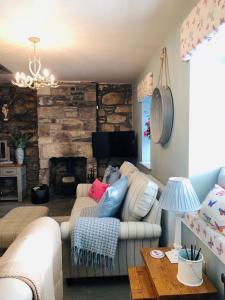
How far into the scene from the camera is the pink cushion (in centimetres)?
330

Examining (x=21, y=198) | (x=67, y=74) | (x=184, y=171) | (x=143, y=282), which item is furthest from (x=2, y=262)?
(x=21, y=198)

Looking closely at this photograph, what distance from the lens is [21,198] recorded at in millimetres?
5027

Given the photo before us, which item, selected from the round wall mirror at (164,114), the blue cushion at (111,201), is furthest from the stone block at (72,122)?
the blue cushion at (111,201)

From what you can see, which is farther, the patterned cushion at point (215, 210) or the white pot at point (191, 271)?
the patterned cushion at point (215, 210)

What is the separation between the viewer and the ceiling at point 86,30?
2004 mm

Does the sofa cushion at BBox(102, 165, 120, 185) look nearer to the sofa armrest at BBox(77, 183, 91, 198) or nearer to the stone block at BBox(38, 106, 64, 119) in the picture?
the sofa armrest at BBox(77, 183, 91, 198)

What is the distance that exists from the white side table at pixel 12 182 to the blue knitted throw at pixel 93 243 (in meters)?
3.30

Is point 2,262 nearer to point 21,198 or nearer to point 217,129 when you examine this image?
point 217,129

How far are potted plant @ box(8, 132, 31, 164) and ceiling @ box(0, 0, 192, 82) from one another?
1796 millimetres

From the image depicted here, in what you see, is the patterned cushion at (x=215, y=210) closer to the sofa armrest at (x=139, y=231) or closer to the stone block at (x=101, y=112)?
the sofa armrest at (x=139, y=231)

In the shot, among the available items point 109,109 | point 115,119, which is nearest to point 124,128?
point 115,119

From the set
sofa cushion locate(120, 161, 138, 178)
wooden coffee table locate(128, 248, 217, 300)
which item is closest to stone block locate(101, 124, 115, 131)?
sofa cushion locate(120, 161, 138, 178)

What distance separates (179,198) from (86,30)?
6.06 ft

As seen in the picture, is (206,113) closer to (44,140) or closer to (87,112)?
→ (87,112)
